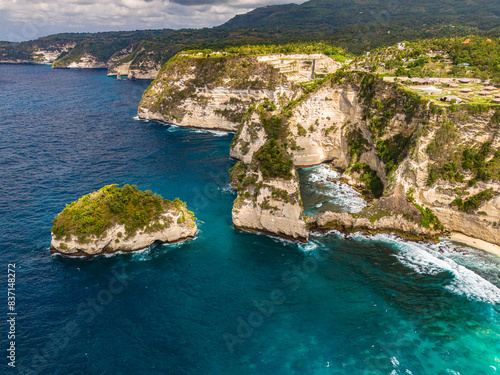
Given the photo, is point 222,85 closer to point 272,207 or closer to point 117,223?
point 272,207

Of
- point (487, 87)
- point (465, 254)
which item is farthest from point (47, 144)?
point (487, 87)

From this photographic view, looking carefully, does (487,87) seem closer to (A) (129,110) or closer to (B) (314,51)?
(B) (314,51)

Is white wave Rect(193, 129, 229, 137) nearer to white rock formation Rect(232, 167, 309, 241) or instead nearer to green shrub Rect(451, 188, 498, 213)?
white rock formation Rect(232, 167, 309, 241)

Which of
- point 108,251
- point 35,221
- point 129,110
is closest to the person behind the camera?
point 108,251

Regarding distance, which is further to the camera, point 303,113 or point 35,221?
point 303,113

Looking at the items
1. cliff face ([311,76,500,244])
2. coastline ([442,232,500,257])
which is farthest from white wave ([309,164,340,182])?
coastline ([442,232,500,257])
